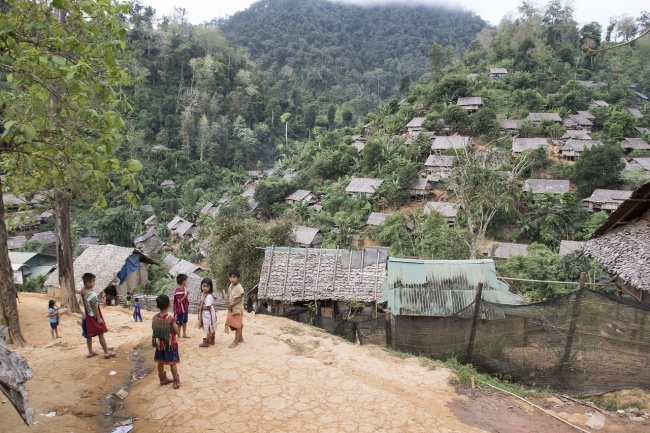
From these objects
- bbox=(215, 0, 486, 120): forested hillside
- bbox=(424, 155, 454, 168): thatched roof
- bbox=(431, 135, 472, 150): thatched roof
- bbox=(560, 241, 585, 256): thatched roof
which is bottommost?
bbox=(560, 241, 585, 256): thatched roof

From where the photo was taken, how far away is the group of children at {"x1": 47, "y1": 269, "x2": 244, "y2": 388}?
4.71 meters

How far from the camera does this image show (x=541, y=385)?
5980mm

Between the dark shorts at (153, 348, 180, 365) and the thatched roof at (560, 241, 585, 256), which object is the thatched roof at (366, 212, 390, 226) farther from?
the dark shorts at (153, 348, 180, 365)

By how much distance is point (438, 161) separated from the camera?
31234 mm

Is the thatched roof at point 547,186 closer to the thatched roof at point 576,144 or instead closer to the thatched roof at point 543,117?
the thatched roof at point 576,144

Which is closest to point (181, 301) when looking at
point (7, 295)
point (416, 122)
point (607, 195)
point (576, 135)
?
point (7, 295)

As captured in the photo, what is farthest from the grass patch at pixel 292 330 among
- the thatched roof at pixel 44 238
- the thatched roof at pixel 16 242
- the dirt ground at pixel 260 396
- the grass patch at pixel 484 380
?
the thatched roof at pixel 16 242

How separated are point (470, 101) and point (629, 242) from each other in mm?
33608

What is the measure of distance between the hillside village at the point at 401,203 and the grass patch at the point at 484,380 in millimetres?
220

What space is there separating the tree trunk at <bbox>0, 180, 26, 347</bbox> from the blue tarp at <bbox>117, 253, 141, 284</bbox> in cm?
950

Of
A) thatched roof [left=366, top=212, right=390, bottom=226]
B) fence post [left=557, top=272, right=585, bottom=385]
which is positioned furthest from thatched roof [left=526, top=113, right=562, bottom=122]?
fence post [left=557, top=272, right=585, bottom=385]

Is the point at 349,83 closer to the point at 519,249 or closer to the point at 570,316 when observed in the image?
the point at 519,249

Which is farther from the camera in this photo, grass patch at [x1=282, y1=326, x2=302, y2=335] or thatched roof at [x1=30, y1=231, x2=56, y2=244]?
thatched roof at [x1=30, y1=231, x2=56, y2=244]

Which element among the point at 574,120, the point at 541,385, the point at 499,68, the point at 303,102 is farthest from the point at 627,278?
the point at 303,102
